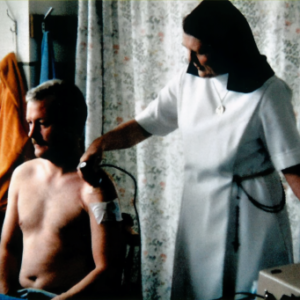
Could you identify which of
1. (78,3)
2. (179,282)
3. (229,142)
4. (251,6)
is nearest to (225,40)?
(229,142)

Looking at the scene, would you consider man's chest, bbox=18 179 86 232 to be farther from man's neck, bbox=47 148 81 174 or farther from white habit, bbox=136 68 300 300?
white habit, bbox=136 68 300 300

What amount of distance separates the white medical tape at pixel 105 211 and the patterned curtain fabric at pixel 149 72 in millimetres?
132

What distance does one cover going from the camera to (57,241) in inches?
32.6

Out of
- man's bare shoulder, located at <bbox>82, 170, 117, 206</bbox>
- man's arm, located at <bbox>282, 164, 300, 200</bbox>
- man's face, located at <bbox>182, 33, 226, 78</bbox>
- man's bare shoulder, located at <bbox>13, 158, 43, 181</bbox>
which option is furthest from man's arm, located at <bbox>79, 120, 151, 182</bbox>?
man's arm, located at <bbox>282, 164, 300, 200</bbox>

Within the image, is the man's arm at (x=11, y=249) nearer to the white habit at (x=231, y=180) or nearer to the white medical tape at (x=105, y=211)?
the white medical tape at (x=105, y=211)

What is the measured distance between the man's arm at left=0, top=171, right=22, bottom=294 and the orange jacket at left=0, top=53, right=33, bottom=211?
35 mm

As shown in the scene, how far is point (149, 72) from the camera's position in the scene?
1092mm

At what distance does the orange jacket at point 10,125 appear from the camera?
0.90m

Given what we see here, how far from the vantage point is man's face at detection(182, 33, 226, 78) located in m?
0.77

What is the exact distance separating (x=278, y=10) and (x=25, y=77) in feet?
2.57

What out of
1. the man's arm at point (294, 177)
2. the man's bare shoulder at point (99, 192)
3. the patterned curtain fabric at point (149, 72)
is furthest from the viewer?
the patterned curtain fabric at point (149, 72)

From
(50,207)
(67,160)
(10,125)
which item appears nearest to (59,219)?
(50,207)

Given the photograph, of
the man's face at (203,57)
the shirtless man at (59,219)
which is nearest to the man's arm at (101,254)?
the shirtless man at (59,219)

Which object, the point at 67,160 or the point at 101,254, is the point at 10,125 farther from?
the point at 101,254
